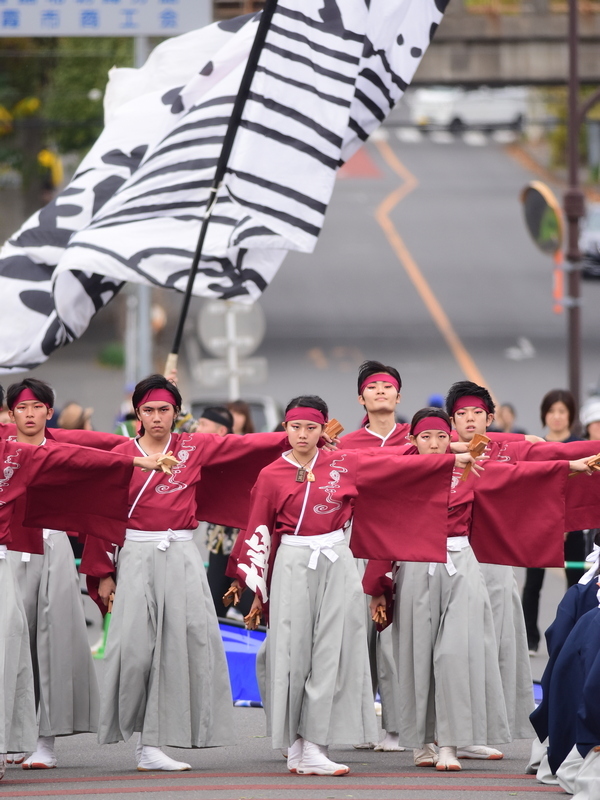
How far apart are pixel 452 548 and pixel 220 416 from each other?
10.5ft

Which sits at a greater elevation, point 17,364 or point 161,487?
point 17,364

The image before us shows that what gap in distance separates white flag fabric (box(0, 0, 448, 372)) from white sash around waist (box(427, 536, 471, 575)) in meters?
1.89

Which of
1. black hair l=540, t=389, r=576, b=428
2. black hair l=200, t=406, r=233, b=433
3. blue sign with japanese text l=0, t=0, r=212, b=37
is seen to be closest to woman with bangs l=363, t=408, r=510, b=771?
black hair l=200, t=406, r=233, b=433

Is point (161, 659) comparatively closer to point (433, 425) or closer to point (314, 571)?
point (314, 571)

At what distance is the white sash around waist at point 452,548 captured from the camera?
6941mm

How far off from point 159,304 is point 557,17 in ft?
39.9

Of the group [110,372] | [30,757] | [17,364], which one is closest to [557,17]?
[110,372]

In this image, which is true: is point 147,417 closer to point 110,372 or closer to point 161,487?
point 161,487

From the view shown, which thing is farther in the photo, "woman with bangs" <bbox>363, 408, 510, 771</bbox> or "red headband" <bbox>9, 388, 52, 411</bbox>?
"red headband" <bbox>9, 388, 52, 411</bbox>

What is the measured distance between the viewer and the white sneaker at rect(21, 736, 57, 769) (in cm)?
688

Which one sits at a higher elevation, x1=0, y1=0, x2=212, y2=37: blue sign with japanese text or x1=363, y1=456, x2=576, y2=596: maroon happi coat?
x1=0, y1=0, x2=212, y2=37: blue sign with japanese text

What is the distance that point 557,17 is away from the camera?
26.3m

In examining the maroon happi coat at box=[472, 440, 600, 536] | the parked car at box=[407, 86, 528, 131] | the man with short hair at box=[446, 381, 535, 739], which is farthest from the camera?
the parked car at box=[407, 86, 528, 131]

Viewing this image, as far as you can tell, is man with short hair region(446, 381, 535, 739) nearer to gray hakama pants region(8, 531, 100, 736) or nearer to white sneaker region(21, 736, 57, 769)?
gray hakama pants region(8, 531, 100, 736)
